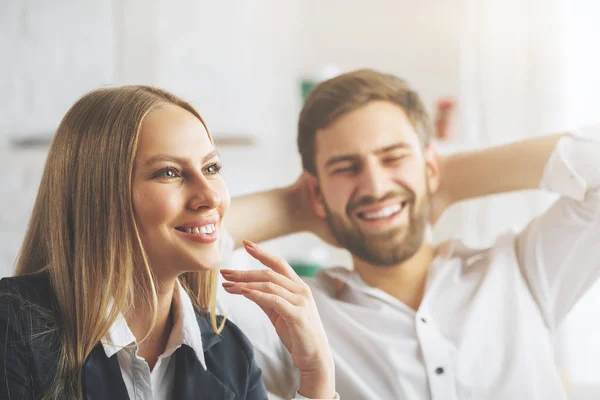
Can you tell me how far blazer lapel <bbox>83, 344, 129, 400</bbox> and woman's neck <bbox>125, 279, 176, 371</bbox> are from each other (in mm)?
49

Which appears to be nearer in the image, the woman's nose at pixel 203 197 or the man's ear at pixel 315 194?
the woman's nose at pixel 203 197

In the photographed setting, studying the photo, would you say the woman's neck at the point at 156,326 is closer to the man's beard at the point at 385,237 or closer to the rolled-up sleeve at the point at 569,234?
the man's beard at the point at 385,237

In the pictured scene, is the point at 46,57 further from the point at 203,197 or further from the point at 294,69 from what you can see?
the point at 203,197

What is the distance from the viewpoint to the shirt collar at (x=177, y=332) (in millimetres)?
715

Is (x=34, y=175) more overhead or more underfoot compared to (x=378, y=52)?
more underfoot

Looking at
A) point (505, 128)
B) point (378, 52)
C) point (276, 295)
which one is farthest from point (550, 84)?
point (276, 295)

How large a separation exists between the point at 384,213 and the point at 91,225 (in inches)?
17.1

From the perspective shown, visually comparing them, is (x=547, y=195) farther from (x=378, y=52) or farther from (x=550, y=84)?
(x=378, y=52)

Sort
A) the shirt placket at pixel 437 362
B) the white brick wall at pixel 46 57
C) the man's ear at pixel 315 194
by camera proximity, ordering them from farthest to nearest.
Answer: the white brick wall at pixel 46 57 → the man's ear at pixel 315 194 → the shirt placket at pixel 437 362

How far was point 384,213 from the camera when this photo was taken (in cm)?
100

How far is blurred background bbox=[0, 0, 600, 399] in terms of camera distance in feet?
5.07

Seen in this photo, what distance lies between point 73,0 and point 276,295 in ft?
4.05

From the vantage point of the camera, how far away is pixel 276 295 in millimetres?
758

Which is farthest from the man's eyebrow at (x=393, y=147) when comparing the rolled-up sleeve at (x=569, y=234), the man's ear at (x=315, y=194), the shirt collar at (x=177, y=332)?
the shirt collar at (x=177, y=332)
